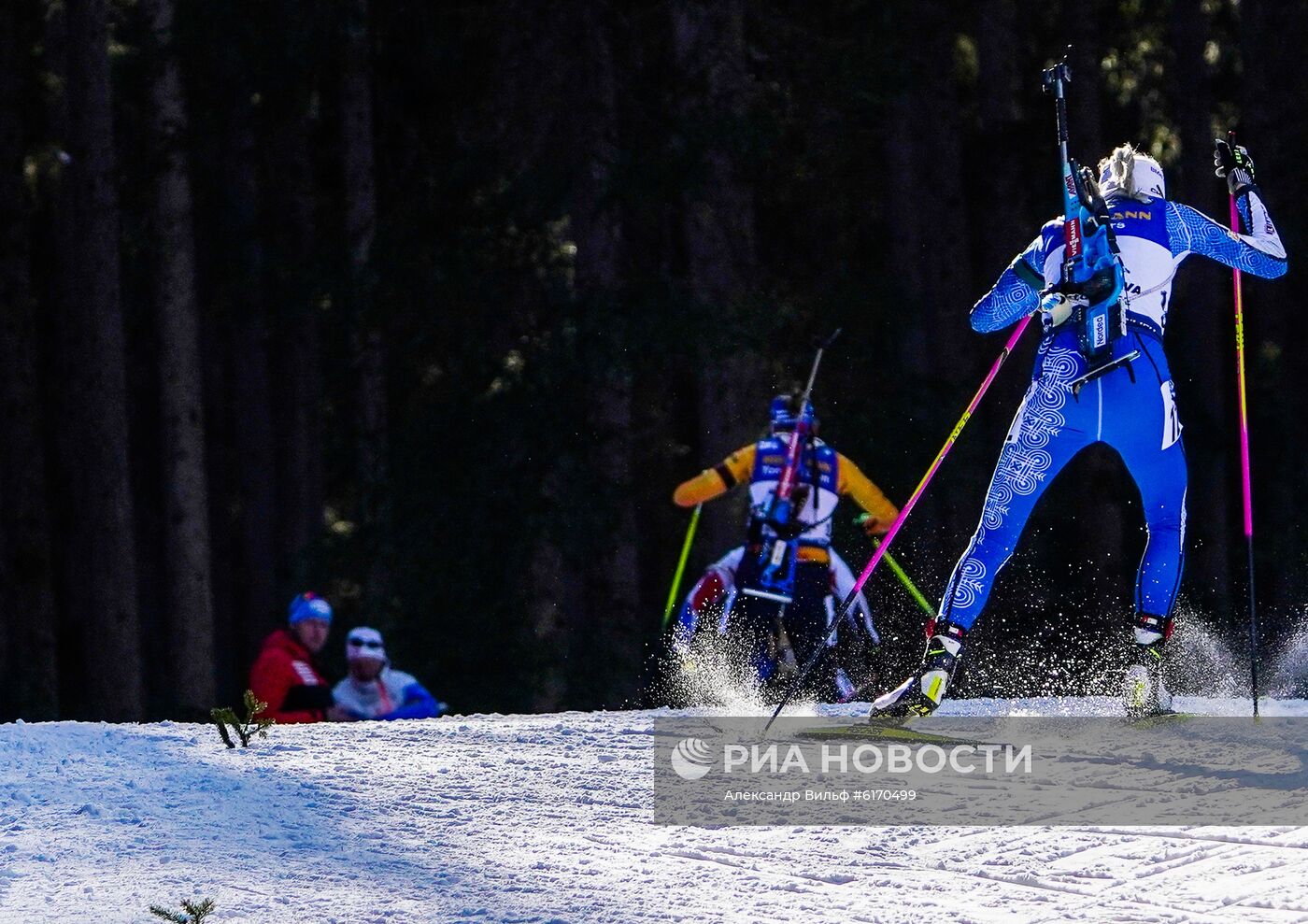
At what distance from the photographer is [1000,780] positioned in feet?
19.8

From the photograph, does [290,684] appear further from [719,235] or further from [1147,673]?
[719,235]

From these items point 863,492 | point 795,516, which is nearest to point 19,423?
point 795,516

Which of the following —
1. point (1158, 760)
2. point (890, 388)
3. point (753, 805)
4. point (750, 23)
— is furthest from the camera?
point (890, 388)

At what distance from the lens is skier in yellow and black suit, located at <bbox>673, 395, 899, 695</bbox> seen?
11.0 metres

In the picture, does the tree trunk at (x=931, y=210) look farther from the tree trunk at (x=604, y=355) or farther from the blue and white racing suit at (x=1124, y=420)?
the blue and white racing suit at (x=1124, y=420)

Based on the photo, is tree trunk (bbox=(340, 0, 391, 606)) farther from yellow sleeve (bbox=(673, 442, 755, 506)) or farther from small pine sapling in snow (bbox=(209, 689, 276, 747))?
small pine sapling in snow (bbox=(209, 689, 276, 747))

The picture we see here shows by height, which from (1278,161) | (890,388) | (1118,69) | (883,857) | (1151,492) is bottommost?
(883,857)

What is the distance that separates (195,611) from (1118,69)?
1301cm

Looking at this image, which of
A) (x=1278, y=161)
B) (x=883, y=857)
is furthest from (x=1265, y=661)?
(x=883, y=857)

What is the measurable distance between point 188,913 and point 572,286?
14301 millimetres

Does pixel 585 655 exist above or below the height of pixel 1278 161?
below

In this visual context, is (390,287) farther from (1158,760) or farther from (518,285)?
(1158,760)

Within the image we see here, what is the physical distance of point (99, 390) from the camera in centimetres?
1822

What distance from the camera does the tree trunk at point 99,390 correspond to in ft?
59.0
